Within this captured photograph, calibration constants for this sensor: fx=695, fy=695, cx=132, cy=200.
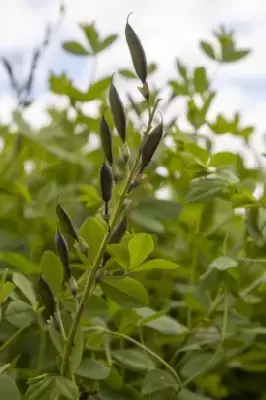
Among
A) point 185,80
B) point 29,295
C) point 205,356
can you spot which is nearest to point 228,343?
point 205,356

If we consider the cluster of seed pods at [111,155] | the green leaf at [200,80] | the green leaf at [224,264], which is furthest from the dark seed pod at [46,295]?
the green leaf at [200,80]

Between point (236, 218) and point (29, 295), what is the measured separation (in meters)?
0.24

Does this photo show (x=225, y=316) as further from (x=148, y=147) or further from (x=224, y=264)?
(x=148, y=147)

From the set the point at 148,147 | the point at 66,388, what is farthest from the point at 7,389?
the point at 148,147

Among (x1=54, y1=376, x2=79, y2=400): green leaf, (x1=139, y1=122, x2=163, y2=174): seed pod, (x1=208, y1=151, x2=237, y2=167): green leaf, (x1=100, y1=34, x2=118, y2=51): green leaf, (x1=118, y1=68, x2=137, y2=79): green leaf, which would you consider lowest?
(x1=54, y1=376, x2=79, y2=400): green leaf

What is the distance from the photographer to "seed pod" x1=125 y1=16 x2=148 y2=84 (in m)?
0.32

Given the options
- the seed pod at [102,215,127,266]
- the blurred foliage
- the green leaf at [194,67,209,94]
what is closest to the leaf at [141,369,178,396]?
the blurred foliage

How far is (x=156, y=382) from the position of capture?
1.28 ft

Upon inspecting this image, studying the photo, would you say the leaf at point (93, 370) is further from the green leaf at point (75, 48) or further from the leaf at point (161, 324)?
the green leaf at point (75, 48)

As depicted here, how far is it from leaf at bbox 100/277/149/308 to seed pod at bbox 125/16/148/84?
103 millimetres

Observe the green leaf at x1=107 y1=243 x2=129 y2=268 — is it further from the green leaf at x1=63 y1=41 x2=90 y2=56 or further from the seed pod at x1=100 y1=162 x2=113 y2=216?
the green leaf at x1=63 y1=41 x2=90 y2=56

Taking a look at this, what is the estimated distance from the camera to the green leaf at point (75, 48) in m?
0.62

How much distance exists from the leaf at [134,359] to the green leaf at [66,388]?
89 millimetres

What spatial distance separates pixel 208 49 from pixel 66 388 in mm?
387
